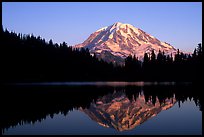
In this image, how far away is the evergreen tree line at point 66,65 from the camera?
421 feet

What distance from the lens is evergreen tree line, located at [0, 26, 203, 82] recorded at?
128 m

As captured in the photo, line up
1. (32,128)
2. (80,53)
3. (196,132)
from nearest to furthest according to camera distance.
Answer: (196,132), (32,128), (80,53)

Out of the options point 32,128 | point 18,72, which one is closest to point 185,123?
point 32,128

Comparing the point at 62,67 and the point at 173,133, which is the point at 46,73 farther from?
the point at 173,133

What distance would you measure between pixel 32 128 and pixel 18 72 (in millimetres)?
108006

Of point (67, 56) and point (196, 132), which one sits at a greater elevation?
point (67, 56)

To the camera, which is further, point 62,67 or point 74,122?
point 62,67

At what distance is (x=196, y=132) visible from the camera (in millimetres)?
18312

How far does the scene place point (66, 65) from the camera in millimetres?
168875

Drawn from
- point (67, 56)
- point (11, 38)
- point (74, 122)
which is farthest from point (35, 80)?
point (74, 122)

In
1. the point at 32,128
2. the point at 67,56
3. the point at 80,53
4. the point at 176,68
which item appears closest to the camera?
the point at 32,128

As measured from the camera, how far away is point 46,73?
14475cm

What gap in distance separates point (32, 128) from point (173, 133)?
28.2 feet

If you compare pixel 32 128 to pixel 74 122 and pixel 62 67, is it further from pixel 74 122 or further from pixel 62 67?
pixel 62 67
